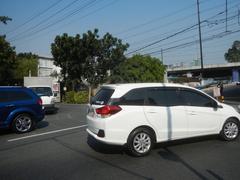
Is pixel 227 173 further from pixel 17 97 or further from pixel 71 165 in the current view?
pixel 17 97

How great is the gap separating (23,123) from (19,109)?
0.54 metres

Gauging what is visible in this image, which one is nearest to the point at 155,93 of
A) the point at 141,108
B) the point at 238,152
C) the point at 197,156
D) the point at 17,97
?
the point at 141,108

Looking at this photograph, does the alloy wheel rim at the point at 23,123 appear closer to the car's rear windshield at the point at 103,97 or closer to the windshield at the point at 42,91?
the car's rear windshield at the point at 103,97

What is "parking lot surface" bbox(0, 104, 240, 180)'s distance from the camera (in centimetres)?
621

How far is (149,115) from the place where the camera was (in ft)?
25.0

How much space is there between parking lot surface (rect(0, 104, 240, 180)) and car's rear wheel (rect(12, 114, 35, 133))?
1.67m

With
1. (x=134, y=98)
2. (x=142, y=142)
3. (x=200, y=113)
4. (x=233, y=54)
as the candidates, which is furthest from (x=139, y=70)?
(x=233, y=54)

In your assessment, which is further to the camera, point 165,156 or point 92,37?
point 92,37

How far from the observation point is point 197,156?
7359 mm

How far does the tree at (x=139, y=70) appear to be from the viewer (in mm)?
36031

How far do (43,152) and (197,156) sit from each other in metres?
3.75

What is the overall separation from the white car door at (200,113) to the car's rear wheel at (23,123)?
6200 mm

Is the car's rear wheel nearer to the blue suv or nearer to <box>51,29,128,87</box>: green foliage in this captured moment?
the blue suv

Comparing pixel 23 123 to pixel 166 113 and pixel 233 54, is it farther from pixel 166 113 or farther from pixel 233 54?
pixel 233 54
